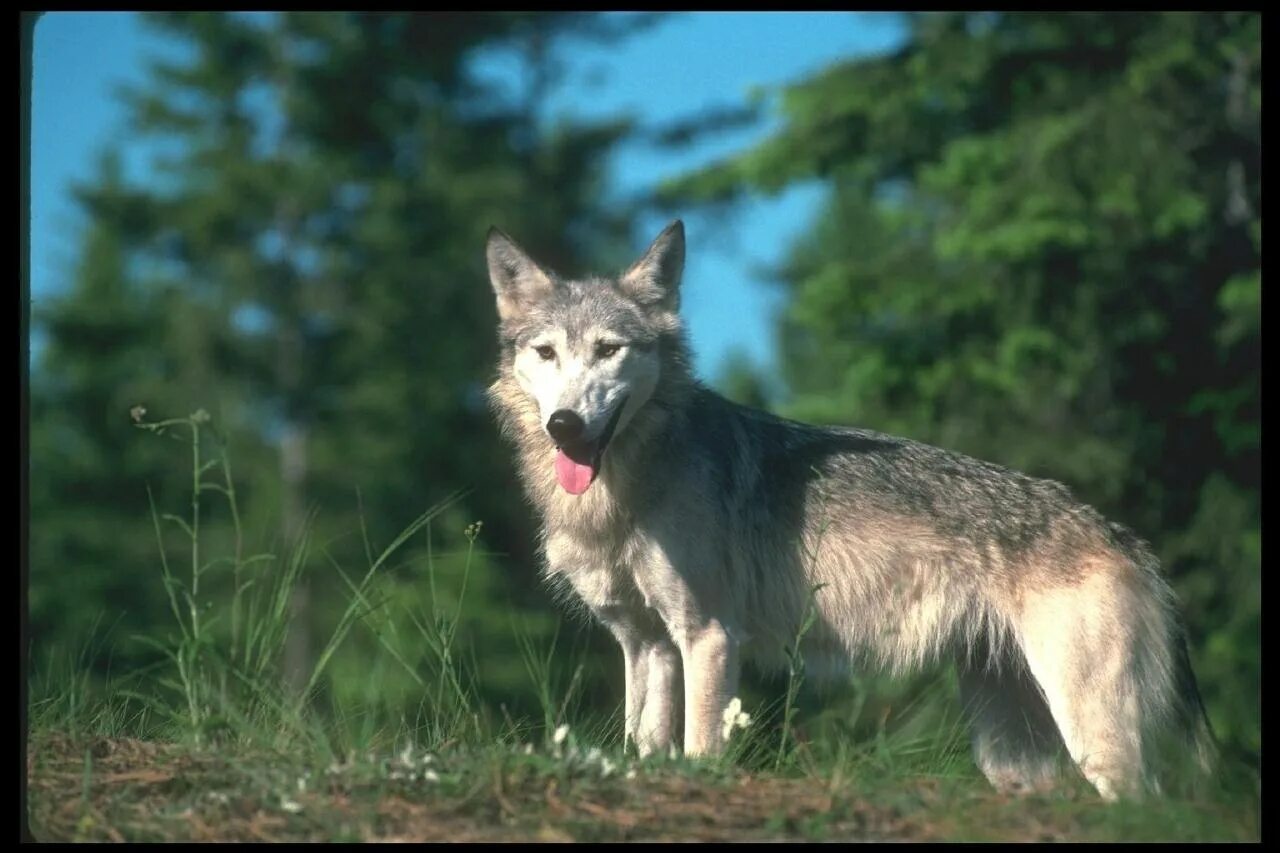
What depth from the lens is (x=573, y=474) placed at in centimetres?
582

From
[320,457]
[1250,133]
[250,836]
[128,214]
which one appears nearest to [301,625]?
[320,457]

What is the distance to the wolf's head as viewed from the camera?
5816 mm

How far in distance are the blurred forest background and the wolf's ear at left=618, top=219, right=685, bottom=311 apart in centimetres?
149

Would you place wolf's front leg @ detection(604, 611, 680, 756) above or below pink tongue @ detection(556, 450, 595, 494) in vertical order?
below

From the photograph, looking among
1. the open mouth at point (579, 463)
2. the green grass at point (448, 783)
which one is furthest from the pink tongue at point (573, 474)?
the green grass at point (448, 783)

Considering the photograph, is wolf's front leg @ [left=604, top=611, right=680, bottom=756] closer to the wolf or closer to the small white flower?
the wolf

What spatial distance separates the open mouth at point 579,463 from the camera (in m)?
5.80

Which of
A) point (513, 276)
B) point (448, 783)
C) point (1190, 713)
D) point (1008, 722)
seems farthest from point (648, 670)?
point (1190, 713)

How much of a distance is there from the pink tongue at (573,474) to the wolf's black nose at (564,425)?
17cm

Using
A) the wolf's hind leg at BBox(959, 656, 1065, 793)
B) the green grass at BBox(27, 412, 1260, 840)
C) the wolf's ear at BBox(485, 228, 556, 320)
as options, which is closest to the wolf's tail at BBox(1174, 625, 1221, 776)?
the wolf's hind leg at BBox(959, 656, 1065, 793)

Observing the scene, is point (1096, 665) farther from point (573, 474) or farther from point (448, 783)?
point (448, 783)

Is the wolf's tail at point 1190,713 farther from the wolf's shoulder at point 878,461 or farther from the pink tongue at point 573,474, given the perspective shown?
the pink tongue at point 573,474

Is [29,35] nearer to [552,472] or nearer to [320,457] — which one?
[552,472]

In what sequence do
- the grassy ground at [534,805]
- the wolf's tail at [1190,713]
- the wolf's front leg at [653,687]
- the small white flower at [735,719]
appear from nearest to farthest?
the grassy ground at [534,805] → the small white flower at [735,719] → the wolf's front leg at [653,687] → the wolf's tail at [1190,713]
